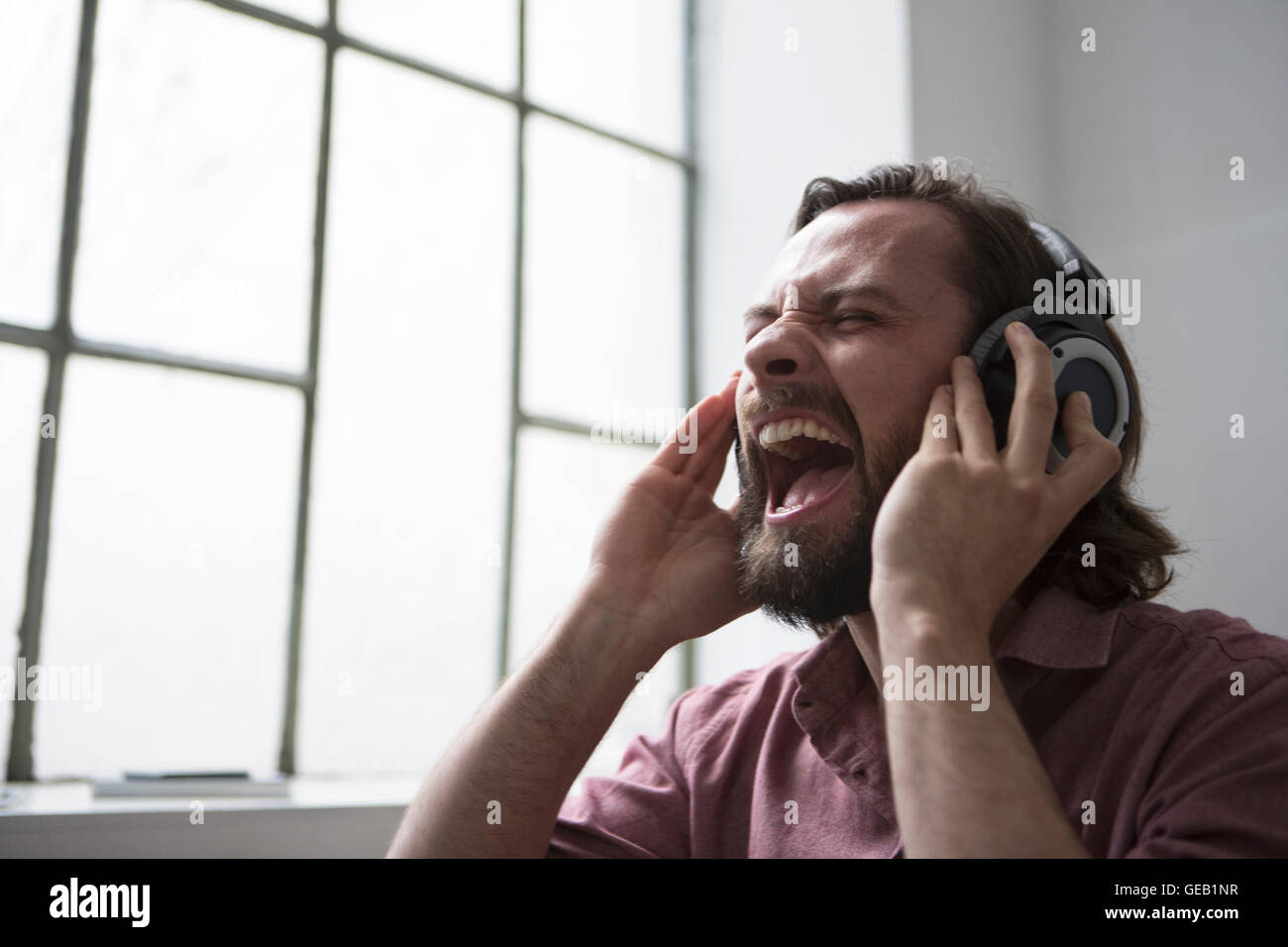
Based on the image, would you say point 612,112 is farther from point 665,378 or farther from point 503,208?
point 665,378

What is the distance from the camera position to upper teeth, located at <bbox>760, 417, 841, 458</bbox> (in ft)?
4.01

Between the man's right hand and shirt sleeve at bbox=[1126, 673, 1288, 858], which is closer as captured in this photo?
shirt sleeve at bbox=[1126, 673, 1288, 858]

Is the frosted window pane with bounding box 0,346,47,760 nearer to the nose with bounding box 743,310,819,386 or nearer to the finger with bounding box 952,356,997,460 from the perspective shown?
the nose with bounding box 743,310,819,386

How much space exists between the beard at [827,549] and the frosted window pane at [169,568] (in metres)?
1.05

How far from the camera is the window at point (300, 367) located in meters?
1.74

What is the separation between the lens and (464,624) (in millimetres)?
2162

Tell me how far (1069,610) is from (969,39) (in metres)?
1.63

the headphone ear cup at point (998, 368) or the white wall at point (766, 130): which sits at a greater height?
the white wall at point (766, 130)

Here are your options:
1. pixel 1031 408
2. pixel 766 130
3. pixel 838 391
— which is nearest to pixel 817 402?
pixel 838 391

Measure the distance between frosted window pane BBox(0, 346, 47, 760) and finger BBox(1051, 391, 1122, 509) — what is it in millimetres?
1531

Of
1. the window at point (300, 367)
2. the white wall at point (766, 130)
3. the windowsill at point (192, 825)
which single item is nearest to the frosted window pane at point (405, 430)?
the window at point (300, 367)

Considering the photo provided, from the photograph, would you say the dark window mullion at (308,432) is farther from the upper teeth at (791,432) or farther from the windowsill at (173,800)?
the upper teeth at (791,432)

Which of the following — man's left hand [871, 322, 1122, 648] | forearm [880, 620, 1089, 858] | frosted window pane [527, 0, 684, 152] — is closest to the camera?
forearm [880, 620, 1089, 858]

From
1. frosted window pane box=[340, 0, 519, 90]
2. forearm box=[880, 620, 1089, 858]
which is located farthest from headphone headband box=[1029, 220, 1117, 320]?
frosted window pane box=[340, 0, 519, 90]
